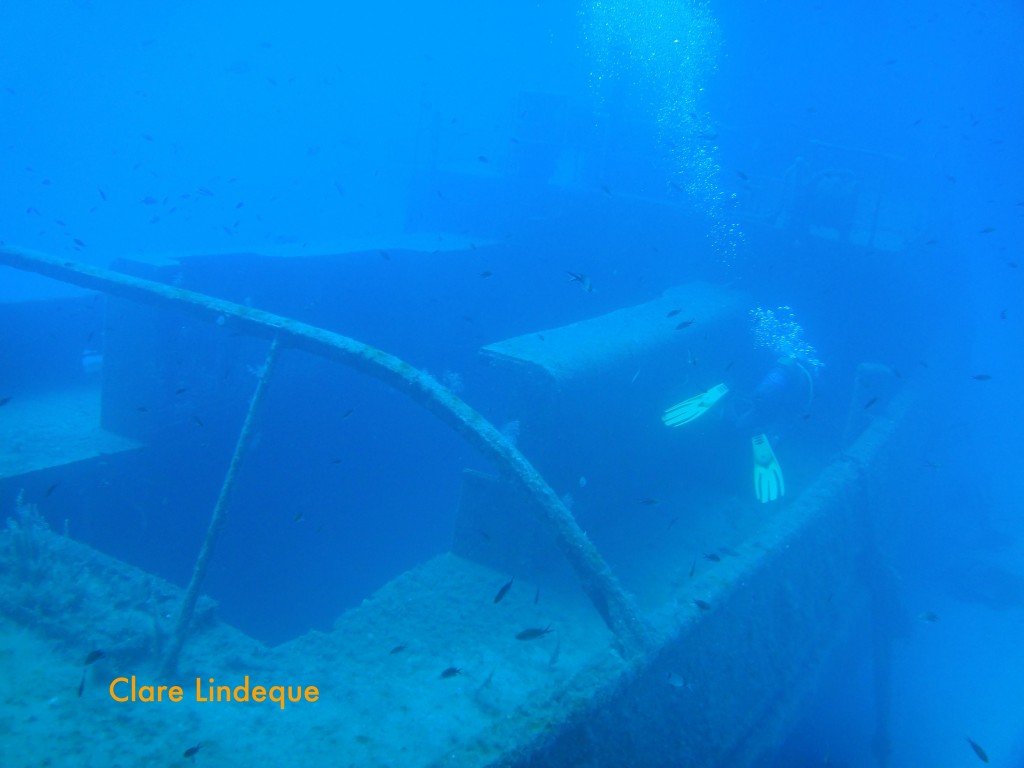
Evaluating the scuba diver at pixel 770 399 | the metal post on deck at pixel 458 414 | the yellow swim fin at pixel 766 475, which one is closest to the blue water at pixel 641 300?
the scuba diver at pixel 770 399

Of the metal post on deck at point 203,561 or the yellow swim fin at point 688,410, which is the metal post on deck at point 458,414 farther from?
the yellow swim fin at point 688,410

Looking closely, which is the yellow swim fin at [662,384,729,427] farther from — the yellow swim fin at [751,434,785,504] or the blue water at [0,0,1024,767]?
the yellow swim fin at [751,434,785,504]

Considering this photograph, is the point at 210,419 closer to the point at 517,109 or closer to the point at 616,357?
the point at 616,357

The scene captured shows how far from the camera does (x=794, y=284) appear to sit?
8.77 m

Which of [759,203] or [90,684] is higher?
[759,203]

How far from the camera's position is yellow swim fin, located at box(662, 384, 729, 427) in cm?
565

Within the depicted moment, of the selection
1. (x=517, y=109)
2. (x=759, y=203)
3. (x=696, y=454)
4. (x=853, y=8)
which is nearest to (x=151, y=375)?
(x=696, y=454)

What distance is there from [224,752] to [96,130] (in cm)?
6725

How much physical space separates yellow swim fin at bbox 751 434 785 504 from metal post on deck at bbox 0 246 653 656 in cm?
299

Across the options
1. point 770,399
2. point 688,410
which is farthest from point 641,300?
point 688,410

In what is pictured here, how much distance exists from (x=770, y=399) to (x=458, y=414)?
455 centimetres

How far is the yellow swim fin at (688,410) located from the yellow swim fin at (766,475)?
0.63m

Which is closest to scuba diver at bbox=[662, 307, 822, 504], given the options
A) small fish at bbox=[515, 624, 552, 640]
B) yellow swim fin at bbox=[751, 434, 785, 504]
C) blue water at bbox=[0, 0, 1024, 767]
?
yellow swim fin at bbox=[751, 434, 785, 504]

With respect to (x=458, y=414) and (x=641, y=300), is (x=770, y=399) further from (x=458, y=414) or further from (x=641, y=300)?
(x=458, y=414)
